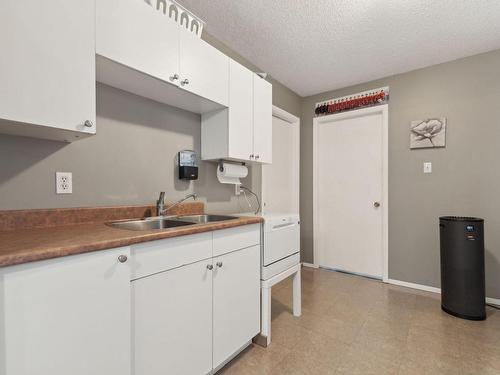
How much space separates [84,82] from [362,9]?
191 centimetres

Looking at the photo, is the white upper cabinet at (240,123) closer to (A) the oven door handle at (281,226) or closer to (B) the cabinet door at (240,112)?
(B) the cabinet door at (240,112)

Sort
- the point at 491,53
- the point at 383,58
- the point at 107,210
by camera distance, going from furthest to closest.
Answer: the point at 383,58
the point at 491,53
the point at 107,210

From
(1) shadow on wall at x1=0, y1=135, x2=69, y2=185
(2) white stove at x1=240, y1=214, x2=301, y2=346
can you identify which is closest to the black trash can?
(2) white stove at x1=240, y1=214, x2=301, y2=346

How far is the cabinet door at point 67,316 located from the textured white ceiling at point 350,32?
184 centimetres

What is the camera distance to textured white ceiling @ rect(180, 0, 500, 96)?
1.81 m

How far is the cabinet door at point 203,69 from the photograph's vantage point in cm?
149

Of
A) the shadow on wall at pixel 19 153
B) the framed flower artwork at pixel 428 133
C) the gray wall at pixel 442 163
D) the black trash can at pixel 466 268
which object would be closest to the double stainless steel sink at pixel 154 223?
the shadow on wall at pixel 19 153

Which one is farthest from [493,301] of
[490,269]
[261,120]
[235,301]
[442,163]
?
[261,120]

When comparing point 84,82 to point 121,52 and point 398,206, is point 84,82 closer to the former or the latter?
point 121,52

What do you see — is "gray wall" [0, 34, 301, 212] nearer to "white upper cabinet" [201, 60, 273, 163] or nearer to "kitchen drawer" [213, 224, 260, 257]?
"white upper cabinet" [201, 60, 273, 163]

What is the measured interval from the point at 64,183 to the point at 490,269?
3468 mm

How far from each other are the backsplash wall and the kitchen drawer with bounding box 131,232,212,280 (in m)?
0.61

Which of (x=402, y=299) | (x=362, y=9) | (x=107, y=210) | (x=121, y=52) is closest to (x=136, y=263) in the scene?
(x=107, y=210)

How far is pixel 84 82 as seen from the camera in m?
1.07
